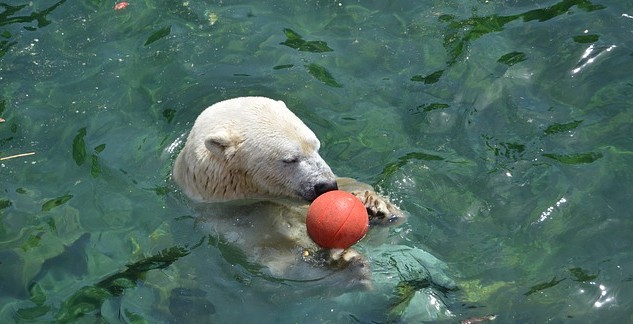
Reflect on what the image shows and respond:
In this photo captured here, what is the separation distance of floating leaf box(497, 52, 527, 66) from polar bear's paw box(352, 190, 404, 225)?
2573 millimetres

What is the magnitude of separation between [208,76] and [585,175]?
399 cm

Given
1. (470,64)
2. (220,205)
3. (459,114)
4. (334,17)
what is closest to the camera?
(220,205)

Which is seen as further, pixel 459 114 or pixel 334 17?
pixel 334 17

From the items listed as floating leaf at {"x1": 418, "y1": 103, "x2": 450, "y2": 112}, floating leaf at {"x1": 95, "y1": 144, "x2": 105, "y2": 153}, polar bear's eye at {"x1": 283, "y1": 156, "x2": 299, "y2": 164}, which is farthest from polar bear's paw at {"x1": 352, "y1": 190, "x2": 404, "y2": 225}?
Answer: floating leaf at {"x1": 95, "y1": 144, "x2": 105, "y2": 153}

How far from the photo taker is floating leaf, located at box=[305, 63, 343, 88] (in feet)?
29.5

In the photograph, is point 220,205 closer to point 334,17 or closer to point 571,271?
point 571,271

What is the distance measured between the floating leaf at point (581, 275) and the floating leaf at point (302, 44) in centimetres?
393

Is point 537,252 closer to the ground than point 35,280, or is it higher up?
higher up

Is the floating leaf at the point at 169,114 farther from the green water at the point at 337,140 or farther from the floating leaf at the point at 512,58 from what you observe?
the floating leaf at the point at 512,58

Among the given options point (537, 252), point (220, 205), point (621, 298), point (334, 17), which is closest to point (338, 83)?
point (334, 17)

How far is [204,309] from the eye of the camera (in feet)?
22.2

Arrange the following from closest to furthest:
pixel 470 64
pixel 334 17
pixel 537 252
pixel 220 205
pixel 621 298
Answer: pixel 621 298
pixel 537 252
pixel 220 205
pixel 470 64
pixel 334 17

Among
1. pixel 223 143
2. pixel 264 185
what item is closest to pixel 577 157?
pixel 264 185

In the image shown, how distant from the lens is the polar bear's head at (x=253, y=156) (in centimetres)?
691
